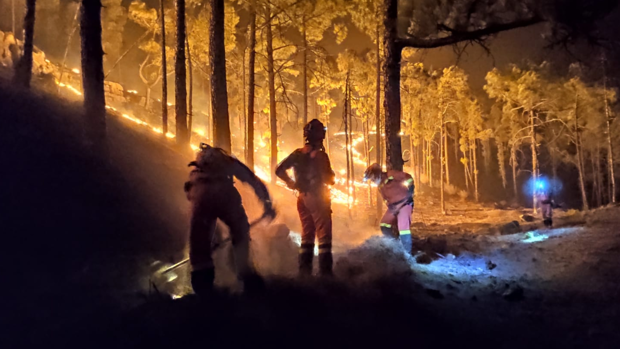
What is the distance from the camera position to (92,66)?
8258 millimetres

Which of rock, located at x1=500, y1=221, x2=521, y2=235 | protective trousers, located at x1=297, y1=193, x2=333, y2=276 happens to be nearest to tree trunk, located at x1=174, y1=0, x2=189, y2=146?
protective trousers, located at x1=297, y1=193, x2=333, y2=276

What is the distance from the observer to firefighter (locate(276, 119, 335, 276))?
5.85 metres

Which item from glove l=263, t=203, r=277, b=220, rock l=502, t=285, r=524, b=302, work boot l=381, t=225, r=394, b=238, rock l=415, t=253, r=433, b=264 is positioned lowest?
rock l=502, t=285, r=524, b=302

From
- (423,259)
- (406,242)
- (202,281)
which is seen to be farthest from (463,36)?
(202,281)

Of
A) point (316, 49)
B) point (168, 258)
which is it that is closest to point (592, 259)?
point (168, 258)

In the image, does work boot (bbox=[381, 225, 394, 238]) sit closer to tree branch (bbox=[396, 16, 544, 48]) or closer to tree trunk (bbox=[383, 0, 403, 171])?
tree trunk (bbox=[383, 0, 403, 171])

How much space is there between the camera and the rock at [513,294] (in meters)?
5.27

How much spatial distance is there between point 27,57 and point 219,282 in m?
11.2

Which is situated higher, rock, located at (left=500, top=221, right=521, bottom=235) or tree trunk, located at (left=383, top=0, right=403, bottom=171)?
tree trunk, located at (left=383, top=0, right=403, bottom=171)

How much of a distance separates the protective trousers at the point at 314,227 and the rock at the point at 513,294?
209 cm

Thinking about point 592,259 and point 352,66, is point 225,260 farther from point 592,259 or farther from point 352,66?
point 352,66

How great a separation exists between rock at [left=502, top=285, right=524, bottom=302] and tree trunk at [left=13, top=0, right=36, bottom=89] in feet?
40.9

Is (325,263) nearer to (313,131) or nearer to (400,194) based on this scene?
(313,131)

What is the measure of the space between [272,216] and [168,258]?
1.64m
